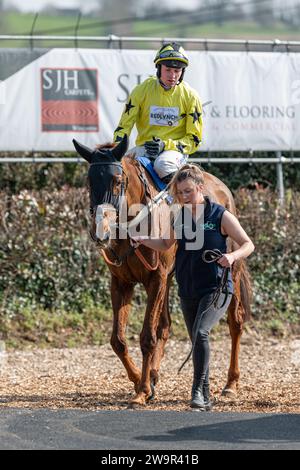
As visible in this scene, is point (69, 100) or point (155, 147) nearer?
point (155, 147)

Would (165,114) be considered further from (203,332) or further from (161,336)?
(203,332)

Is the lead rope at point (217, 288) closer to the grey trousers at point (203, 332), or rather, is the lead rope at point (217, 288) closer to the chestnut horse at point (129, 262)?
the grey trousers at point (203, 332)

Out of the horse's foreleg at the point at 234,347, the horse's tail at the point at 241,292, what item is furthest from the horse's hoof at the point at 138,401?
the horse's tail at the point at 241,292

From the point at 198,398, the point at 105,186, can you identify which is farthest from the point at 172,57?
the point at 198,398

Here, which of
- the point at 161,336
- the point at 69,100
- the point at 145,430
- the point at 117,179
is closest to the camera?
the point at 145,430

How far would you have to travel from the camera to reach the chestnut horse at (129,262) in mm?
8062

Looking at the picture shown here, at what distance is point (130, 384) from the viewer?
31.8 ft

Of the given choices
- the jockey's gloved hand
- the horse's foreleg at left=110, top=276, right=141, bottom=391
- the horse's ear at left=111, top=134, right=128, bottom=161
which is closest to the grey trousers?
the horse's foreleg at left=110, top=276, right=141, bottom=391

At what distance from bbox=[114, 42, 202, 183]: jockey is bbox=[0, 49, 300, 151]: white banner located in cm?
366

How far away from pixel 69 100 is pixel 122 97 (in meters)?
0.70

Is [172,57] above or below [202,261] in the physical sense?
Answer: above

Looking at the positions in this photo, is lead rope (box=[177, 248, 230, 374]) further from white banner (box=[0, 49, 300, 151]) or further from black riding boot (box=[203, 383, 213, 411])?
white banner (box=[0, 49, 300, 151])

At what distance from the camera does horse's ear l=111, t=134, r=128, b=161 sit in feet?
26.8

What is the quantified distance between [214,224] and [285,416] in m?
1.55
